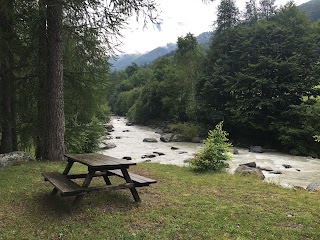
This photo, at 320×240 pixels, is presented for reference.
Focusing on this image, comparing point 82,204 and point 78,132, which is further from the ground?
point 78,132

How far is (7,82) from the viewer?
1092cm

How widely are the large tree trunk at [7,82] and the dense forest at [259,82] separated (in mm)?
9801

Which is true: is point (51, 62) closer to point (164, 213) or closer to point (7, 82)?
point (7, 82)

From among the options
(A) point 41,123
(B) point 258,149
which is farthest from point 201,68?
(A) point 41,123

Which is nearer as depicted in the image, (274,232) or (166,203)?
(274,232)

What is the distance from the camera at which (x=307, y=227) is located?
4.57 metres

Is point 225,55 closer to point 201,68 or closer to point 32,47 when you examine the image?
point 201,68

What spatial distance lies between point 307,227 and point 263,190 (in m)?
2.44

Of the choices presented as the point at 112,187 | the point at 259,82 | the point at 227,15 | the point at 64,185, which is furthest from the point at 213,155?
the point at 227,15

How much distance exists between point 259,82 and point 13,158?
22879mm

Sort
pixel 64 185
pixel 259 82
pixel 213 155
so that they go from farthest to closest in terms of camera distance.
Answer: pixel 259 82
pixel 213 155
pixel 64 185

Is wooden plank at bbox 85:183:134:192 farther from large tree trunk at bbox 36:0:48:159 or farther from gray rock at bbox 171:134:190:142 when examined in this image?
gray rock at bbox 171:134:190:142

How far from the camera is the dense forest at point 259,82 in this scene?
24.9 meters

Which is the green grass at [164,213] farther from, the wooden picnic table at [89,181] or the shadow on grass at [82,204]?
the wooden picnic table at [89,181]
